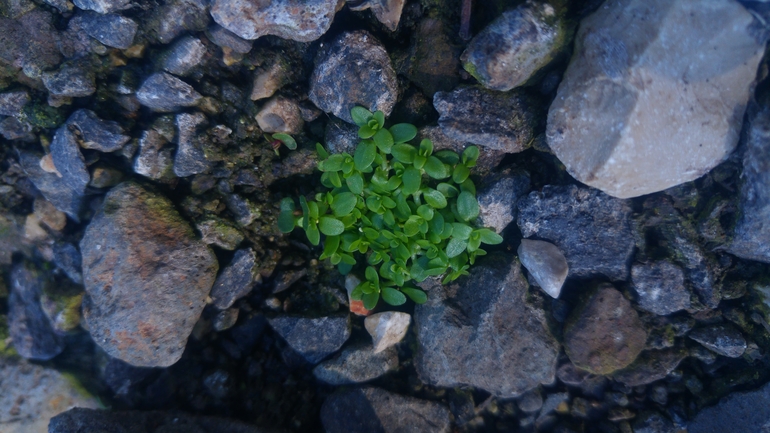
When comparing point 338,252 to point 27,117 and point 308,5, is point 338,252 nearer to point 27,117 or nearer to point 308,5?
point 308,5

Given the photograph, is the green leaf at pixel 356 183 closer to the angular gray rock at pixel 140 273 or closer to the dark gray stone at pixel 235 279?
the dark gray stone at pixel 235 279

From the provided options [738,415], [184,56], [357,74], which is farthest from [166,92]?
[738,415]

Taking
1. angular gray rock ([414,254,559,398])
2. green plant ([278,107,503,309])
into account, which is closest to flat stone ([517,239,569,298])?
angular gray rock ([414,254,559,398])

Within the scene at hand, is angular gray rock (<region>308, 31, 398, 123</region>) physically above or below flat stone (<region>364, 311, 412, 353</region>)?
above

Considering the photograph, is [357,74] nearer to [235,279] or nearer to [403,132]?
[403,132]

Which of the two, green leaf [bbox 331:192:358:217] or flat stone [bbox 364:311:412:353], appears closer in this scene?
green leaf [bbox 331:192:358:217]

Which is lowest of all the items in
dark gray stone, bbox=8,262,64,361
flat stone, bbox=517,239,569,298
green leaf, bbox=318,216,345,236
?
dark gray stone, bbox=8,262,64,361

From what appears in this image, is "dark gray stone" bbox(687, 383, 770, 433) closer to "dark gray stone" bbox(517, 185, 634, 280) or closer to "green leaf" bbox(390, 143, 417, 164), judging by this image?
"dark gray stone" bbox(517, 185, 634, 280)

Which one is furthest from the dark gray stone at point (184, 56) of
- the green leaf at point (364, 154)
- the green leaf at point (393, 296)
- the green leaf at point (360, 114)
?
the green leaf at point (393, 296)
